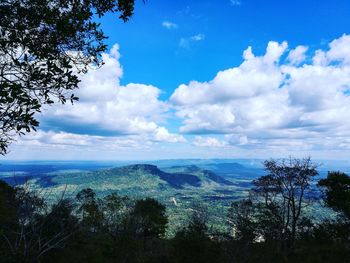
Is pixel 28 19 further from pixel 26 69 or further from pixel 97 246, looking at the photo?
pixel 97 246

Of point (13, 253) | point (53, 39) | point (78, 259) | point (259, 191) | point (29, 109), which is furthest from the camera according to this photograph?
point (259, 191)

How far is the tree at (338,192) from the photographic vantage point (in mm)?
34969

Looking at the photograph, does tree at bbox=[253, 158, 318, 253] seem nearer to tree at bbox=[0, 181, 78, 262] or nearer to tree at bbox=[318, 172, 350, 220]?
tree at bbox=[318, 172, 350, 220]

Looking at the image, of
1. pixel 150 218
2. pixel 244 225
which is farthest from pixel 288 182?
pixel 150 218

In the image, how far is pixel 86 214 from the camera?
2495 inches

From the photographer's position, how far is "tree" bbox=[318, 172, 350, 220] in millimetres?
34969

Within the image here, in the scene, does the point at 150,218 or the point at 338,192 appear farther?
the point at 150,218

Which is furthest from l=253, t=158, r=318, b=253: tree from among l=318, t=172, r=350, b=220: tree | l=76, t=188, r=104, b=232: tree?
l=76, t=188, r=104, b=232: tree

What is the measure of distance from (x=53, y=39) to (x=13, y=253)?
8.87 m

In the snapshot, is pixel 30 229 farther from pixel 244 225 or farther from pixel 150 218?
pixel 150 218

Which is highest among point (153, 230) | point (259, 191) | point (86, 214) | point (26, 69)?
point (26, 69)

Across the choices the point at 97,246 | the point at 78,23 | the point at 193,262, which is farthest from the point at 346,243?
the point at 78,23

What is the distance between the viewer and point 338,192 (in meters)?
35.5

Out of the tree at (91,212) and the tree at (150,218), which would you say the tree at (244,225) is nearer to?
the tree at (150,218)
